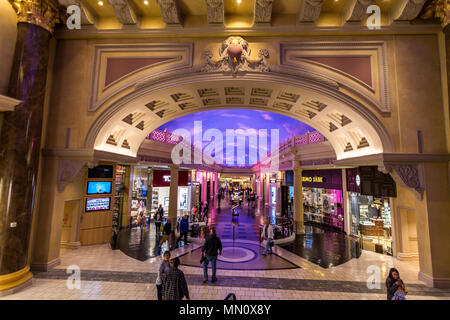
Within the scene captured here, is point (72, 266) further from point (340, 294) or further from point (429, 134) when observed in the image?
point (429, 134)

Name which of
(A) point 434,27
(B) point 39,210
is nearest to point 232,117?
(A) point 434,27

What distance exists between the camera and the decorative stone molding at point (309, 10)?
17.4 feet

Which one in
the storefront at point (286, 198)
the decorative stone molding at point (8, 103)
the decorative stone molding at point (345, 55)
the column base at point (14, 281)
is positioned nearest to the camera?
the column base at point (14, 281)

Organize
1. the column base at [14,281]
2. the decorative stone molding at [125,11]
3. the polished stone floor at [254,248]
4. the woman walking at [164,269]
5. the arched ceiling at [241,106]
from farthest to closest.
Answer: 1. the polished stone floor at [254,248]
2. the arched ceiling at [241,106]
3. the decorative stone molding at [125,11]
4. the column base at [14,281]
5. the woman walking at [164,269]

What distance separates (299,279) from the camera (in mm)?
5684

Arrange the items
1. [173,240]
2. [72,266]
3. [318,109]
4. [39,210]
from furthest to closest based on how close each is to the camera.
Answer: [173,240]
[318,109]
[72,266]
[39,210]

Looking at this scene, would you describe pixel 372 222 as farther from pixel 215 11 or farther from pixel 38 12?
pixel 38 12

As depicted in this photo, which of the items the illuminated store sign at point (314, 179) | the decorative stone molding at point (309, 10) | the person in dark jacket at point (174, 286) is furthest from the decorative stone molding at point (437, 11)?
the illuminated store sign at point (314, 179)

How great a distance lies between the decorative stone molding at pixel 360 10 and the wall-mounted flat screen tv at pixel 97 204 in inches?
449

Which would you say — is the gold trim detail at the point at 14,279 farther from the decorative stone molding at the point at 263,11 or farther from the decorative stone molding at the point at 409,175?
the decorative stone molding at the point at 409,175

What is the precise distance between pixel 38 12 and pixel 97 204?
706 centimetres

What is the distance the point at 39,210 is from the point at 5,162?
1711mm

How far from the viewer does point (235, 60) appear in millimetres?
5812

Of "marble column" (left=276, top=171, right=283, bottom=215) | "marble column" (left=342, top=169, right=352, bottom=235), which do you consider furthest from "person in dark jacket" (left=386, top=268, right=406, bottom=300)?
"marble column" (left=276, top=171, right=283, bottom=215)
